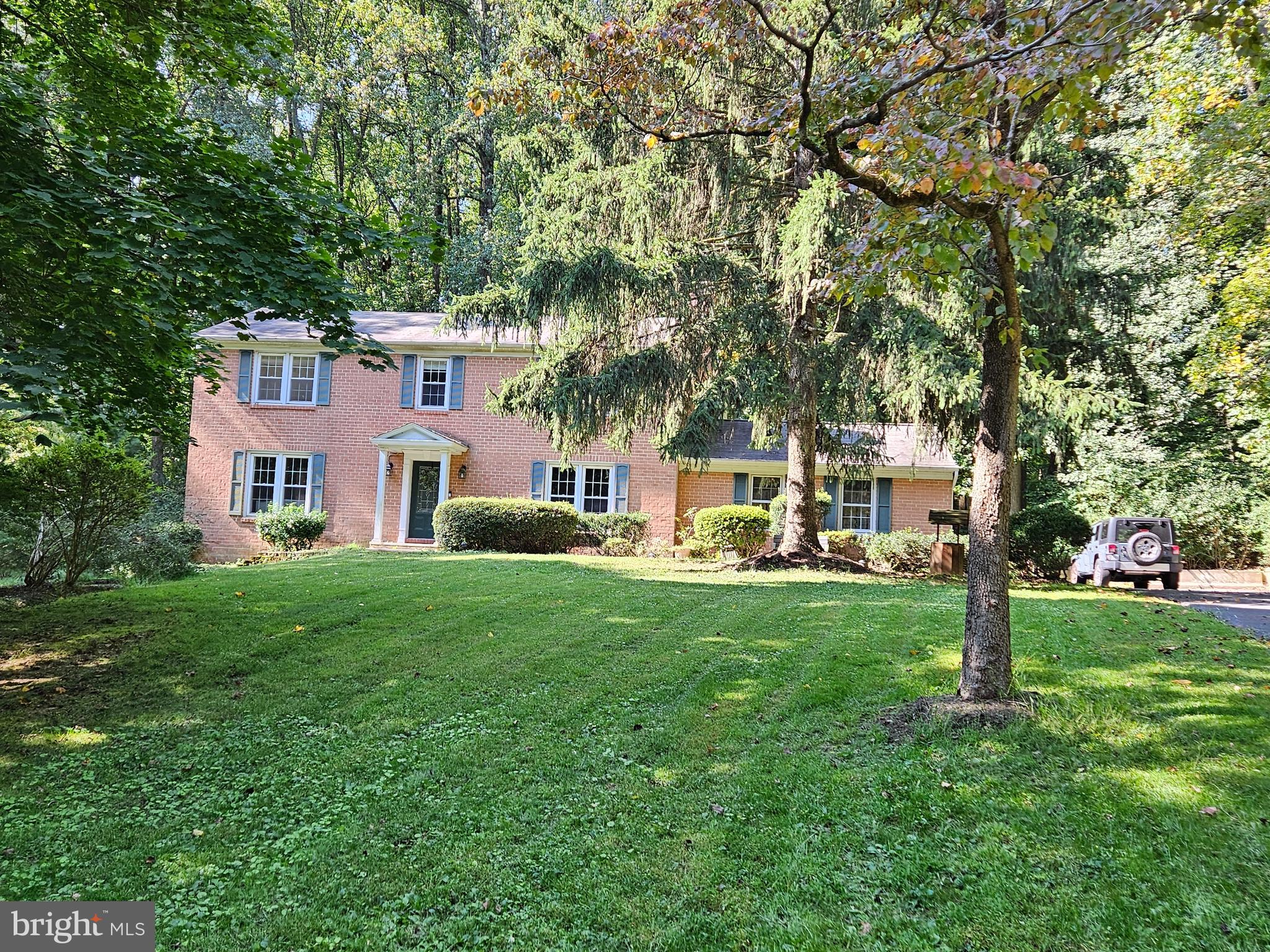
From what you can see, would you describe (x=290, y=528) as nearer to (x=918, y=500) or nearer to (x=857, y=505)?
(x=857, y=505)

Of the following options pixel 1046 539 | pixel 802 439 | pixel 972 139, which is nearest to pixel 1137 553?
pixel 1046 539

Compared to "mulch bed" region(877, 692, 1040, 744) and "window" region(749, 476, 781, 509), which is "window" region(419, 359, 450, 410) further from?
"mulch bed" region(877, 692, 1040, 744)

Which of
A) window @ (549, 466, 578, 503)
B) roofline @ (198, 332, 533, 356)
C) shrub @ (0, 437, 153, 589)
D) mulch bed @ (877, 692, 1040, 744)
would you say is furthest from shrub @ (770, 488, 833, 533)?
shrub @ (0, 437, 153, 589)

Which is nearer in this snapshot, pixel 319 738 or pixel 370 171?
pixel 319 738

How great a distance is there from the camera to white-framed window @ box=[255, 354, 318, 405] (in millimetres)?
20094

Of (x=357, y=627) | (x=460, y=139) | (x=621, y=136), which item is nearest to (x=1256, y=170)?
(x=621, y=136)

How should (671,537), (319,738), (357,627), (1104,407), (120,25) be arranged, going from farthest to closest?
(671,537) < (1104,407) < (357,627) < (120,25) < (319,738)

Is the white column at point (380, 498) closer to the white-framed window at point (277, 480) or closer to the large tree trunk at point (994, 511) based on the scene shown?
the white-framed window at point (277, 480)

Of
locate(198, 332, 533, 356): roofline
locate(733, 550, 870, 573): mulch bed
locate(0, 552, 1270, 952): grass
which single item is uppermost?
locate(198, 332, 533, 356): roofline

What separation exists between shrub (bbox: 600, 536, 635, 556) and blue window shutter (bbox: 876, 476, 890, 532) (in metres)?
7.73

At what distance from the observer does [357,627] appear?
24.0ft

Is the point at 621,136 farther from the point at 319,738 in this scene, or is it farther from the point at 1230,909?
the point at 1230,909

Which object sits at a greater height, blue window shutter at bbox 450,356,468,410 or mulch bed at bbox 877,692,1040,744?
blue window shutter at bbox 450,356,468,410

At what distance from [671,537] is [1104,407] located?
10512 mm
